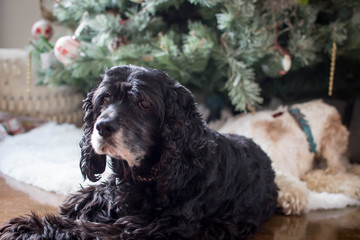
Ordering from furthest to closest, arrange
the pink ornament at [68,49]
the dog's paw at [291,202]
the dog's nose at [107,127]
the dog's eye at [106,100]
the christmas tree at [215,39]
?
the pink ornament at [68,49] → the christmas tree at [215,39] → the dog's paw at [291,202] → the dog's eye at [106,100] → the dog's nose at [107,127]

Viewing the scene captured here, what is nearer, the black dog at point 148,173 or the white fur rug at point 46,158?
the black dog at point 148,173

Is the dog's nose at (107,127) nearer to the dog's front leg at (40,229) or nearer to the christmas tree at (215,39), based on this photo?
the dog's front leg at (40,229)

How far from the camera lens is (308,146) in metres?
2.84

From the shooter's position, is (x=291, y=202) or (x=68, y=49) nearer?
(x=291, y=202)

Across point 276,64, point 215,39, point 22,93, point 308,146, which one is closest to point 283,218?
point 308,146

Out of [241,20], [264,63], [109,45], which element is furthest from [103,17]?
[264,63]

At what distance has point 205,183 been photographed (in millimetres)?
1609

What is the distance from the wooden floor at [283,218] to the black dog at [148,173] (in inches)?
10.0

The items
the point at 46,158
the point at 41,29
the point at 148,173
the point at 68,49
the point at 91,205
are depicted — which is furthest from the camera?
the point at 41,29

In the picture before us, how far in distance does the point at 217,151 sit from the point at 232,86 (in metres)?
1.03

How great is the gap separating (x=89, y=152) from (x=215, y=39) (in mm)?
1484

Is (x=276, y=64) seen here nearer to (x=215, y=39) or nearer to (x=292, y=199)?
(x=215, y=39)

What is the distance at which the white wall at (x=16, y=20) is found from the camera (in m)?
4.66

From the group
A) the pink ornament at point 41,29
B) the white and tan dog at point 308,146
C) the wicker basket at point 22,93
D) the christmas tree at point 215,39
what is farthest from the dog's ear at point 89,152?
the pink ornament at point 41,29
